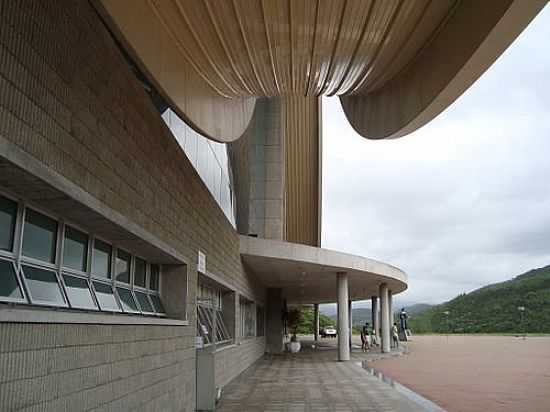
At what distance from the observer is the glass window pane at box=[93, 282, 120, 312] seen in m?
6.55

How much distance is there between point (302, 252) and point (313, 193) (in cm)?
1690

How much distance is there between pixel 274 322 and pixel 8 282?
2760 cm

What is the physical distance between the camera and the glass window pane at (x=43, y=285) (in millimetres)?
4876

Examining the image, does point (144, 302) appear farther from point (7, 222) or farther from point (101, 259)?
point (7, 222)

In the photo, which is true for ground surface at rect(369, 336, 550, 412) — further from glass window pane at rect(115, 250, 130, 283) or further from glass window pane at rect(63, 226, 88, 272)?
glass window pane at rect(63, 226, 88, 272)

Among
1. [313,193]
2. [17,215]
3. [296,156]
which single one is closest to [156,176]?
[17,215]

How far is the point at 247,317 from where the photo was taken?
2288cm

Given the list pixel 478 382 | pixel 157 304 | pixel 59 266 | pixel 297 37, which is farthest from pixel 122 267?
pixel 478 382

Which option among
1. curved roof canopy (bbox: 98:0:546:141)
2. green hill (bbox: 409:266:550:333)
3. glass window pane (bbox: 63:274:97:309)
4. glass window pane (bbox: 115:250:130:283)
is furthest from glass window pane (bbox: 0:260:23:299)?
green hill (bbox: 409:266:550:333)

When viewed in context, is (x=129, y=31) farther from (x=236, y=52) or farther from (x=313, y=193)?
(x=313, y=193)

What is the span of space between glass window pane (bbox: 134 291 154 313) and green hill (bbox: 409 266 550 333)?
7226 cm

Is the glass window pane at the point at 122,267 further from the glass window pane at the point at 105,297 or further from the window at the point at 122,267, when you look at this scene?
the glass window pane at the point at 105,297

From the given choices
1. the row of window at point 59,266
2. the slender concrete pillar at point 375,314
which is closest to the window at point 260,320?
the slender concrete pillar at point 375,314

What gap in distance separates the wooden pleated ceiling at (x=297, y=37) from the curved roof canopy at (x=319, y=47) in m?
0.01
